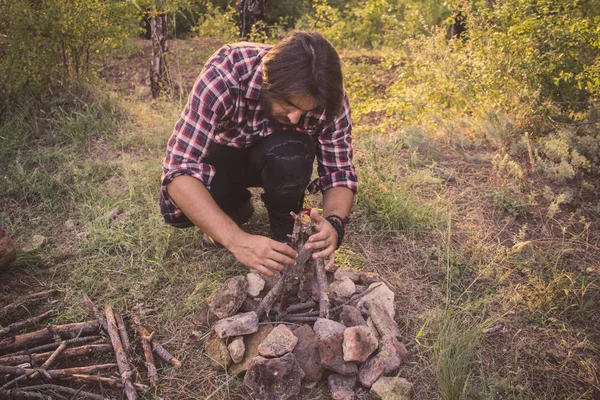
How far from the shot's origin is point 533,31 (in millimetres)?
3592

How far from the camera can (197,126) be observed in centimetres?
201

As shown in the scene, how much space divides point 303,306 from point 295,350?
0.34 meters

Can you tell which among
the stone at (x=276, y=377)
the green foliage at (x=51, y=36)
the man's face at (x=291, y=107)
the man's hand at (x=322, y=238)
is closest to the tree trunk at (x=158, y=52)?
the green foliage at (x=51, y=36)

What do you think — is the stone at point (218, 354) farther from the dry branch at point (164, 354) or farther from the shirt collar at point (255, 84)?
the shirt collar at point (255, 84)

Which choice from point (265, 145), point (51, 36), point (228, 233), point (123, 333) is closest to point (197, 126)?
point (265, 145)

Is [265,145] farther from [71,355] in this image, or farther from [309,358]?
[71,355]

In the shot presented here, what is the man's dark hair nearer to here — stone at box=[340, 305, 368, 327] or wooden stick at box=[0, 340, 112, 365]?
stone at box=[340, 305, 368, 327]

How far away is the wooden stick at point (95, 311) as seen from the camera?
207 centimetres

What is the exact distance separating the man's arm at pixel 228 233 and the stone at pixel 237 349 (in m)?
0.34

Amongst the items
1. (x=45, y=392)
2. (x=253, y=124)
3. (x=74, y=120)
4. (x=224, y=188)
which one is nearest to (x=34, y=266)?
(x=45, y=392)

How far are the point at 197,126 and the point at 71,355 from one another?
1.20m

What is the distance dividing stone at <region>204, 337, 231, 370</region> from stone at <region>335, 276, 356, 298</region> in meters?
0.66

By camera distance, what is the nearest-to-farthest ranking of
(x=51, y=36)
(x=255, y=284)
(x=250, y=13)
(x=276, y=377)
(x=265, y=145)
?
(x=276, y=377)
(x=255, y=284)
(x=265, y=145)
(x=51, y=36)
(x=250, y=13)

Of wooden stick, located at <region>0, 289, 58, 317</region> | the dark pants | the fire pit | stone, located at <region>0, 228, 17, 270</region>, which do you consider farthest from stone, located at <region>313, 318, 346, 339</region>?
stone, located at <region>0, 228, 17, 270</region>
